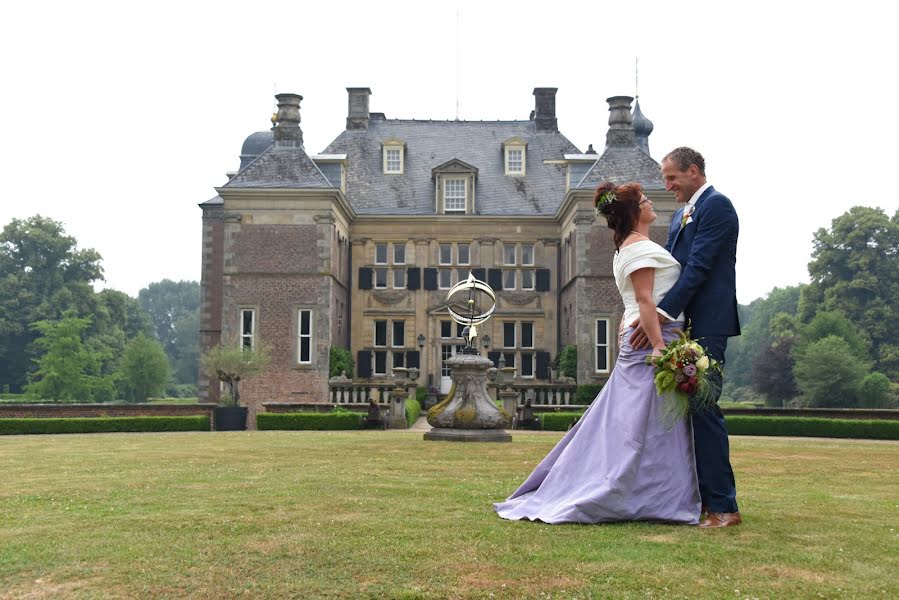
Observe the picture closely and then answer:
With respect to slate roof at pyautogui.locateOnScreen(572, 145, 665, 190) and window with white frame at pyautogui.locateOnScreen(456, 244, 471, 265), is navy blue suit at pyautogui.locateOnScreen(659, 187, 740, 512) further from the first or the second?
window with white frame at pyautogui.locateOnScreen(456, 244, 471, 265)

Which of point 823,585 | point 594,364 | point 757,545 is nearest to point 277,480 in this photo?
point 757,545

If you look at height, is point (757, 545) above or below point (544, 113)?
below

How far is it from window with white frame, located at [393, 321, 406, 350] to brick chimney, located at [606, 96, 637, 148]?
10.8 metres

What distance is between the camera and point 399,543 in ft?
18.5

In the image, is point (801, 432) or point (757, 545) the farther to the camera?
point (801, 432)

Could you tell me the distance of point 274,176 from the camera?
34875 millimetres

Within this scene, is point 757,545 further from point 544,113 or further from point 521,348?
point 544,113

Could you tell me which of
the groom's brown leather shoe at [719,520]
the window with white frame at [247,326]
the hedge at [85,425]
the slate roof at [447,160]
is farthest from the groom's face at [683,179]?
the slate roof at [447,160]

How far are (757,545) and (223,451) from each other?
10020 mm

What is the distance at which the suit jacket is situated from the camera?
6.46 metres

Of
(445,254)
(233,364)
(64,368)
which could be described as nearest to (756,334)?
(445,254)

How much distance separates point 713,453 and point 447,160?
3592 centimetres

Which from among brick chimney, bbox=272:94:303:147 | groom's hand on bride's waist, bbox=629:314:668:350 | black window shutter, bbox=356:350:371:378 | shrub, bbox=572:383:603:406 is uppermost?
brick chimney, bbox=272:94:303:147

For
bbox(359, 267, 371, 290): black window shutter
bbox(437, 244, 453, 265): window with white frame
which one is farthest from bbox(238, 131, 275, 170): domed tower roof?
bbox(437, 244, 453, 265): window with white frame
